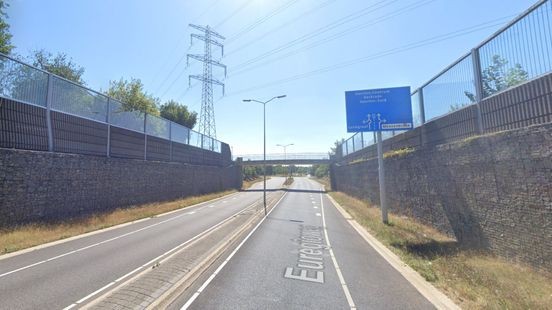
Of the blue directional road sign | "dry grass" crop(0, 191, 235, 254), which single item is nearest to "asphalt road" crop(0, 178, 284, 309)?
"dry grass" crop(0, 191, 235, 254)

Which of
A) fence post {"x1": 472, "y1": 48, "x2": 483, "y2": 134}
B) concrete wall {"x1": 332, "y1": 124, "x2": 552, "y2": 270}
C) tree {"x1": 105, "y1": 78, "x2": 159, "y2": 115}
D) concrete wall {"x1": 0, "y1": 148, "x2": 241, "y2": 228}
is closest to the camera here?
concrete wall {"x1": 332, "y1": 124, "x2": 552, "y2": 270}

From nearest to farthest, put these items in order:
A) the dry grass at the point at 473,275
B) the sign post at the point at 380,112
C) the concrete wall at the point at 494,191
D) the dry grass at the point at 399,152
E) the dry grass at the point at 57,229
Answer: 1. the dry grass at the point at 473,275
2. the concrete wall at the point at 494,191
3. the dry grass at the point at 57,229
4. the sign post at the point at 380,112
5. the dry grass at the point at 399,152

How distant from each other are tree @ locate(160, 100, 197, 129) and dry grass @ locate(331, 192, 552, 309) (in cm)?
5842

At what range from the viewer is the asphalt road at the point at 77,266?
6.68 m

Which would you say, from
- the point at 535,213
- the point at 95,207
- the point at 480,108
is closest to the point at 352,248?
the point at 535,213

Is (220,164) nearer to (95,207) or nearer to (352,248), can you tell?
(95,207)

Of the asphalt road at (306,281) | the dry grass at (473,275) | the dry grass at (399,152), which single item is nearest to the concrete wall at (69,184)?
the asphalt road at (306,281)

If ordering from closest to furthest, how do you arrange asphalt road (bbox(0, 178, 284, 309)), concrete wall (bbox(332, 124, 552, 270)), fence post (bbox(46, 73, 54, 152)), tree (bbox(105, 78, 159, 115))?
asphalt road (bbox(0, 178, 284, 309)), concrete wall (bbox(332, 124, 552, 270)), fence post (bbox(46, 73, 54, 152)), tree (bbox(105, 78, 159, 115))

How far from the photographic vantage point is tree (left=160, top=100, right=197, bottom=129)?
213 ft

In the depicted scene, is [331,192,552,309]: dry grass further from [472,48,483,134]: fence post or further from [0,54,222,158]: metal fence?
[0,54,222,158]: metal fence

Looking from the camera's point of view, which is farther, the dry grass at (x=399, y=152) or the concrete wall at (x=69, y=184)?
the dry grass at (x=399, y=152)

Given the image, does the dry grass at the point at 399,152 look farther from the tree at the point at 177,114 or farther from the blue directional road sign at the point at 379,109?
the tree at the point at 177,114

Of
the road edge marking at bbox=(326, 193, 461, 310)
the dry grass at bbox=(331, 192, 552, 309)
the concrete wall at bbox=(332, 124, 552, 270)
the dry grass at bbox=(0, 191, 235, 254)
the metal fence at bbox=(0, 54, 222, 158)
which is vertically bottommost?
the road edge marking at bbox=(326, 193, 461, 310)

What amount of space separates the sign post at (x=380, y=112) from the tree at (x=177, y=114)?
51565mm
